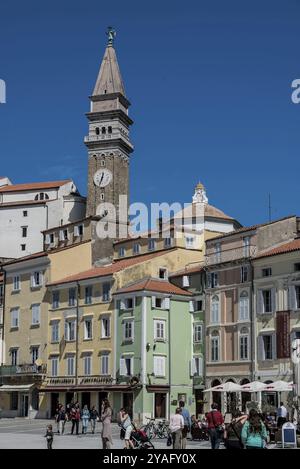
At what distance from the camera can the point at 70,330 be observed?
75.2m

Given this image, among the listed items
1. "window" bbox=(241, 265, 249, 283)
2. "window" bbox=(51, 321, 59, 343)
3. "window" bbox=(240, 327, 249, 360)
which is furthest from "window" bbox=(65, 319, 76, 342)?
"window" bbox=(241, 265, 249, 283)

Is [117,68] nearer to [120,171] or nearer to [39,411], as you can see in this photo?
[120,171]

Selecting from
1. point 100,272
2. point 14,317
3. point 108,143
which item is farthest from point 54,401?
point 108,143

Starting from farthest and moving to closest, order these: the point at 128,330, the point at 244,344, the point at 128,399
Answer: the point at 128,330
the point at 128,399
the point at 244,344

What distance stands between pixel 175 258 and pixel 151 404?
1375cm

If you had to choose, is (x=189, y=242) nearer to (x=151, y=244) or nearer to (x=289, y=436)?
(x=151, y=244)

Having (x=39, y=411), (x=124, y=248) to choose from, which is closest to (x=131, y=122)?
(x=124, y=248)

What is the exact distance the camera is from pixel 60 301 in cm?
7681

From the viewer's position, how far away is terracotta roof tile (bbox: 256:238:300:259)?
6167 centimetres

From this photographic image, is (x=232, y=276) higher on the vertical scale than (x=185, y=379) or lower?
higher

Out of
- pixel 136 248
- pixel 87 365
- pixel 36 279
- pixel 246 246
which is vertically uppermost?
pixel 136 248

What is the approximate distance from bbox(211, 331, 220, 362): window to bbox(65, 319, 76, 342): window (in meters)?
13.1

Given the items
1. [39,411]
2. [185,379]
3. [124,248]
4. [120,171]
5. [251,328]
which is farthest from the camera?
[120,171]

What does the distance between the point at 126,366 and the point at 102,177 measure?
5045 cm
